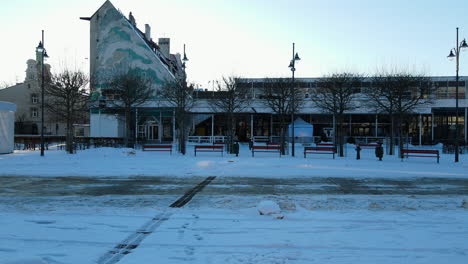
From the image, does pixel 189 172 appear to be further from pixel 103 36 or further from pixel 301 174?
pixel 103 36

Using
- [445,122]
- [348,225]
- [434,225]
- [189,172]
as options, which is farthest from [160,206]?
[445,122]

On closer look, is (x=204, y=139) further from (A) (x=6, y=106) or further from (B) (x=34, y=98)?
(B) (x=34, y=98)

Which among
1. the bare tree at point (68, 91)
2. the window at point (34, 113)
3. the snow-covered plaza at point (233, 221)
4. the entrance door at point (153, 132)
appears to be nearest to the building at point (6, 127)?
the bare tree at point (68, 91)

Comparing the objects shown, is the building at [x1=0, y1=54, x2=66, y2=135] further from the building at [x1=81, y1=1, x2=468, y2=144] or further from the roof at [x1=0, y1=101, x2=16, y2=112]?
the roof at [x1=0, y1=101, x2=16, y2=112]

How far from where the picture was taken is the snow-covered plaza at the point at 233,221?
4.76m

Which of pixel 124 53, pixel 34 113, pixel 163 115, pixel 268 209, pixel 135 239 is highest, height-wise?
pixel 124 53

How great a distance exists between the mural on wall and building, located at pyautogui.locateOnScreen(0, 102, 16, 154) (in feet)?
59.2

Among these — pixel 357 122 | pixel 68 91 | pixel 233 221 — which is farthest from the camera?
pixel 357 122

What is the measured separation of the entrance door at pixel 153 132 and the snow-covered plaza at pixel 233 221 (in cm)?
3004

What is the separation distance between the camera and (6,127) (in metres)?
23.7

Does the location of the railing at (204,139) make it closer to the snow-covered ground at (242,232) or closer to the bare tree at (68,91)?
the bare tree at (68,91)

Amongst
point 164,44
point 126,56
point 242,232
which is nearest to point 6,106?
point 126,56

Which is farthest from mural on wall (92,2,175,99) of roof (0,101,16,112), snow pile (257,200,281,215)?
snow pile (257,200,281,215)

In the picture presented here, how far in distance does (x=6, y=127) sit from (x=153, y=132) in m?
19.9
